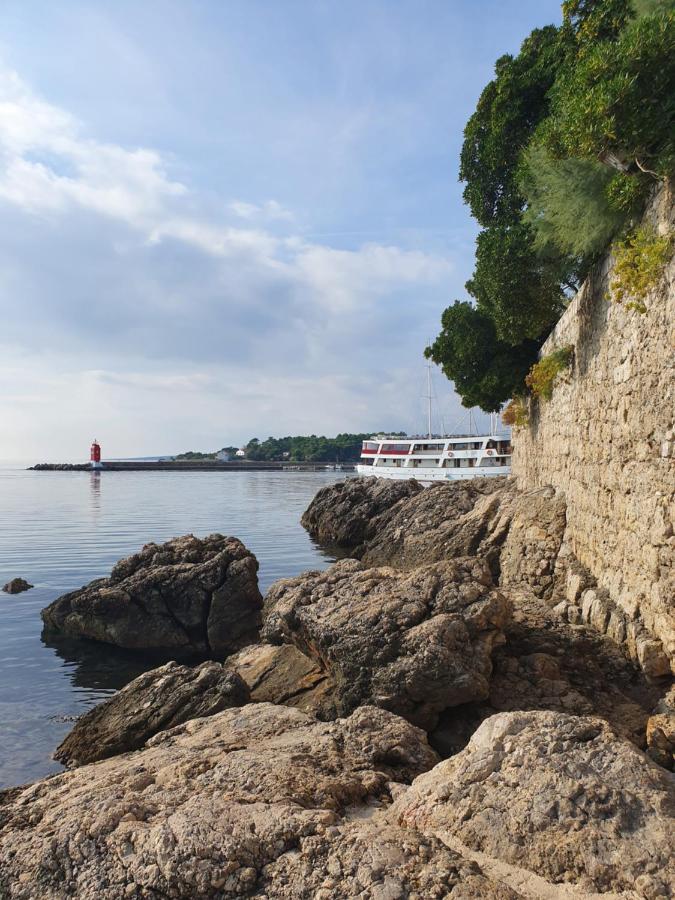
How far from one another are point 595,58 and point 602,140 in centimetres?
81

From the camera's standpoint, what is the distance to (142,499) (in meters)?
48.8

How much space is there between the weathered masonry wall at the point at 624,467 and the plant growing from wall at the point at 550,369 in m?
0.28

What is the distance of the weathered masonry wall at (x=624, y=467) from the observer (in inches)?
238

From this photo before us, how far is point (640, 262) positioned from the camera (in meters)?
6.41

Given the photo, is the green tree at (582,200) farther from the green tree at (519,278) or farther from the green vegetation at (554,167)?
the green tree at (519,278)

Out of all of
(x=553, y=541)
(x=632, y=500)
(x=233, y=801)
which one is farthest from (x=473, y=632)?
(x=553, y=541)

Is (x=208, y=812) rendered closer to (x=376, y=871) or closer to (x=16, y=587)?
(x=376, y=871)

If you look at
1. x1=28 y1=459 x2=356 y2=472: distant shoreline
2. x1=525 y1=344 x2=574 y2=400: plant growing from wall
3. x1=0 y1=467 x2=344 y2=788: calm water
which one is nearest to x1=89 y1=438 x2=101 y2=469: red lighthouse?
x1=28 y1=459 x2=356 y2=472: distant shoreline

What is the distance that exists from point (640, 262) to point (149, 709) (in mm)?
7261

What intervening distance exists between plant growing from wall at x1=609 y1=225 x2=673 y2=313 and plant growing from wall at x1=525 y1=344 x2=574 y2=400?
11.8ft

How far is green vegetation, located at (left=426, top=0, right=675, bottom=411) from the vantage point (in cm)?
614

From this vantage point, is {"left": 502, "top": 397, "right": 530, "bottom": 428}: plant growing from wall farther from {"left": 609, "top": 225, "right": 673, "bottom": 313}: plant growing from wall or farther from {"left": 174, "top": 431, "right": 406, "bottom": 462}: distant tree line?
{"left": 174, "top": 431, "right": 406, "bottom": 462}: distant tree line

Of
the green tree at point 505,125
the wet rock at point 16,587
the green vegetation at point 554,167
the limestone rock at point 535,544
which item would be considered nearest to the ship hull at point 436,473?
the green vegetation at point 554,167

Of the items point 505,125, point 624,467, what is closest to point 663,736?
point 624,467
